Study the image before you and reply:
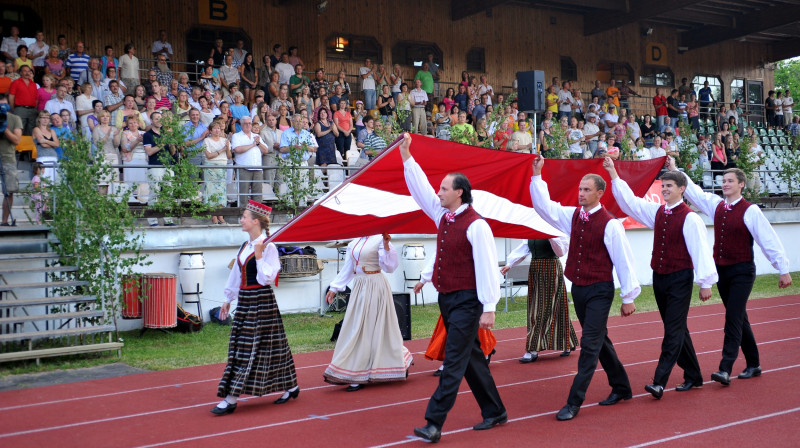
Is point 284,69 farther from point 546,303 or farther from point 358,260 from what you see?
point 358,260

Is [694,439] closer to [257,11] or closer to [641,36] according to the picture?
[257,11]

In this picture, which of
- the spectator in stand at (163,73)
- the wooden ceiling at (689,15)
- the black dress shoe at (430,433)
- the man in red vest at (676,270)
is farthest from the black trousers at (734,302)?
the wooden ceiling at (689,15)

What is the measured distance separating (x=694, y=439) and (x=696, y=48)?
2655cm

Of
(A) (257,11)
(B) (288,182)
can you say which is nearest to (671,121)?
(A) (257,11)

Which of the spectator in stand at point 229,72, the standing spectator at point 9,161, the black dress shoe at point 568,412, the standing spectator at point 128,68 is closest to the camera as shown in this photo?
the black dress shoe at point 568,412

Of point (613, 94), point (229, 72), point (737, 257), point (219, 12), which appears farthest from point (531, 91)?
point (613, 94)

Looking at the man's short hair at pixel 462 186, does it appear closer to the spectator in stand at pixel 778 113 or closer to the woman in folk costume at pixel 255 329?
the woman in folk costume at pixel 255 329

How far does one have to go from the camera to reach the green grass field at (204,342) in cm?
1005

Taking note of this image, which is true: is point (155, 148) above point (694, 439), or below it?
above


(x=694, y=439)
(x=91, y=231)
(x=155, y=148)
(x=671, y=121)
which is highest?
(x=671, y=121)

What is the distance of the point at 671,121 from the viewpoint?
2466 centimetres

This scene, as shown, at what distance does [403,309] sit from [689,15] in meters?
21.6

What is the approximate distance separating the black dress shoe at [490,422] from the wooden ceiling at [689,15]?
18.1 meters

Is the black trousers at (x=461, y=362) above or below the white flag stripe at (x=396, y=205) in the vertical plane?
below
